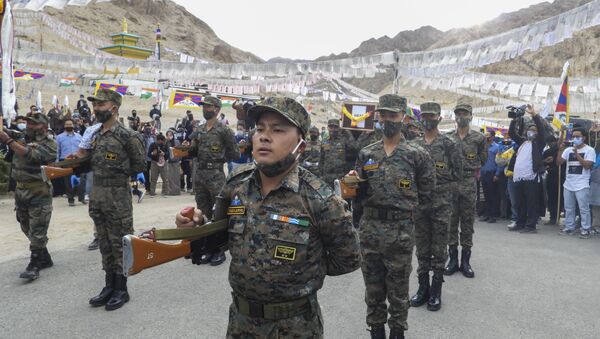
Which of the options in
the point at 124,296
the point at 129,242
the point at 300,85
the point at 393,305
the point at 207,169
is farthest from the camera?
the point at 300,85

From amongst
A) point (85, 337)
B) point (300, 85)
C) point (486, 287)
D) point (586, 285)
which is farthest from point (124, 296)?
point (300, 85)

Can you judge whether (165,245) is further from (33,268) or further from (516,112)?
(516,112)

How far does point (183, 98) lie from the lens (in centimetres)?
2770

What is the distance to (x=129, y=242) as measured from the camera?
1.75m

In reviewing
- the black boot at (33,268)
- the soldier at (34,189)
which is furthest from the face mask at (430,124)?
the black boot at (33,268)

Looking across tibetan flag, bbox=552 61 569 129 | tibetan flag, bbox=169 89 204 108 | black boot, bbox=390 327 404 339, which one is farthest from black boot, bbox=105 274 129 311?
tibetan flag, bbox=169 89 204 108

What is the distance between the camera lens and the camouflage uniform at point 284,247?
1927mm

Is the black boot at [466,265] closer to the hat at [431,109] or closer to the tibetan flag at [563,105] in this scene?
the hat at [431,109]

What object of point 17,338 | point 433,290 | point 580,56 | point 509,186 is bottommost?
point 17,338

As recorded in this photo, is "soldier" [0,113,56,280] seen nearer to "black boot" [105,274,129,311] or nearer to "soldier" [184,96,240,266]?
"black boot" [105,274,129,311]

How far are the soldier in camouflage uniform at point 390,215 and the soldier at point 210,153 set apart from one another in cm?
266

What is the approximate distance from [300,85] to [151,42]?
70726 mm

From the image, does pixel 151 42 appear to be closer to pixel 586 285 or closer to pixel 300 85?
pixel 300 85

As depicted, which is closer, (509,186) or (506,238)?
(506,238)
